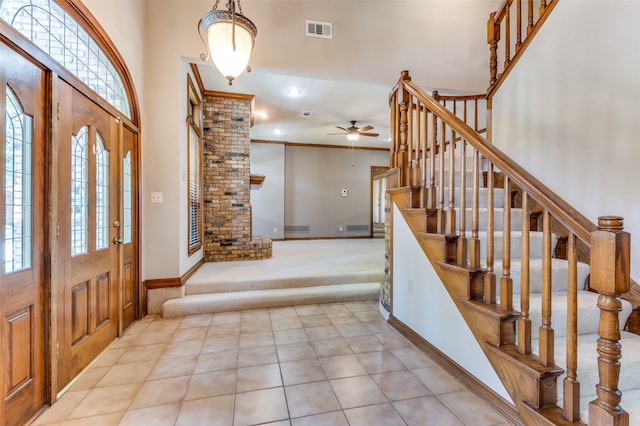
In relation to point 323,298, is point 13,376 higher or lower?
higher

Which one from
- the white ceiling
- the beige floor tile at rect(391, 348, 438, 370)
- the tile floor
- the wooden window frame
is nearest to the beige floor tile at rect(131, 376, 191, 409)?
the tile floor

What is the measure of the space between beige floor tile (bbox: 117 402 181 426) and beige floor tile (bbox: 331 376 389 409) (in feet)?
3.27

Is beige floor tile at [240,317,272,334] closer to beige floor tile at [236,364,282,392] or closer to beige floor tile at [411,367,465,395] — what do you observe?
beige floor tile at [236,364,282,392]

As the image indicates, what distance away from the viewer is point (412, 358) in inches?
91.9

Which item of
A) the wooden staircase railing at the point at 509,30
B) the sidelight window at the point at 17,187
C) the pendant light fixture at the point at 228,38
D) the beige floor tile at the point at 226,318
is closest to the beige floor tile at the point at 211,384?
the beige floor tile at the point at 226,318

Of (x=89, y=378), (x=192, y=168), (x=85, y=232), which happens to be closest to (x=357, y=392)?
(x=89, y=378)

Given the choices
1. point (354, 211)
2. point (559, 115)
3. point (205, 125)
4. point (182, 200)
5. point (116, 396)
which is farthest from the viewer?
point (354, 211)

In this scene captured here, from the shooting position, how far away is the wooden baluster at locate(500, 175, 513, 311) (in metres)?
1.66

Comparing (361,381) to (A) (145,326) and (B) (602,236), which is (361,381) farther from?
(A) (145,326)

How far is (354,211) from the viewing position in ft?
29.9

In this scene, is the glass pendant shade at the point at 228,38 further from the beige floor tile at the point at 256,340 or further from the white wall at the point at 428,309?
the beige floor tile at the point at 256,340

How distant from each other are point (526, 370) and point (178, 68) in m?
4.05

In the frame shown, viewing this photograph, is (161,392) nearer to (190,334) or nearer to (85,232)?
(190,334)

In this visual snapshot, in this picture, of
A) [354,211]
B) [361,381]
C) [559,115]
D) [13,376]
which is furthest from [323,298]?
[354,211]
